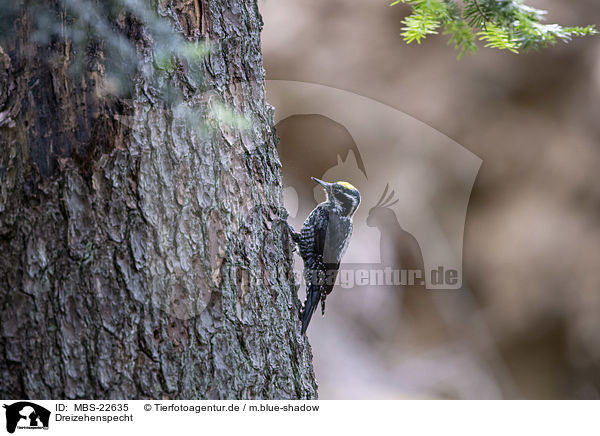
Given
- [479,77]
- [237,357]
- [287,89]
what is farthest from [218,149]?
[479,77]

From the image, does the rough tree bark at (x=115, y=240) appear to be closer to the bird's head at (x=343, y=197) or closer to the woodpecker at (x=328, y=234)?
the woodpecker at (x=328, y=234)

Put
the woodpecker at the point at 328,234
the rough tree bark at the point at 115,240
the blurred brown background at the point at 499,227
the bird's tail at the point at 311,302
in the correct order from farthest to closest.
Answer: the blurred brown background at the point at 499,227 → the woodpecker at the point at 328,234 → the bird's tail at the point at 311,302 → the rough tree bark at the point at 115,240

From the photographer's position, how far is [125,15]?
777 millimetres

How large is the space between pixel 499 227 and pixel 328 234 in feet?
4.99

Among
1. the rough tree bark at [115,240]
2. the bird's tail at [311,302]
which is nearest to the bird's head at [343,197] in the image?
the bird's tail at [311,302]

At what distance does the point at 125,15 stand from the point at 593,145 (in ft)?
8.04

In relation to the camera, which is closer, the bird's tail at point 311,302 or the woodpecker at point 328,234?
the bird's tail at point 311,302
